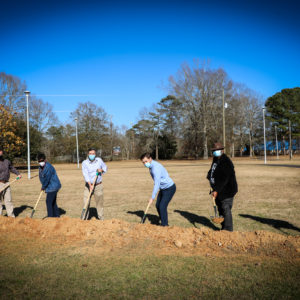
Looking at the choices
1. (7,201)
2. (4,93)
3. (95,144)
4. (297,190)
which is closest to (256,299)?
(7,201)

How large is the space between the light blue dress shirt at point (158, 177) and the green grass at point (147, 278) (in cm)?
159

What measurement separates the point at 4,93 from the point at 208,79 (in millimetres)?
31454

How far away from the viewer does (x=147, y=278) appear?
13.0 ft

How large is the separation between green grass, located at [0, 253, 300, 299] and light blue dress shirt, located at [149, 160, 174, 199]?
1.59 metres

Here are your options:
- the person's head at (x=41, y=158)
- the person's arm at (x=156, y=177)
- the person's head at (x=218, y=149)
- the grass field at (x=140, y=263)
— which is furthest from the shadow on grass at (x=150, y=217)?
the person's head at (x=41, y=158)

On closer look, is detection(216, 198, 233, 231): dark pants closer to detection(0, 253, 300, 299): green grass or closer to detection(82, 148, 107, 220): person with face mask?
detection(0, 253, 300, 299): green grass

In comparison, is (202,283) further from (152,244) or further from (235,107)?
(235,107)

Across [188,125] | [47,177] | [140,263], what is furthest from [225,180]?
[188,125]

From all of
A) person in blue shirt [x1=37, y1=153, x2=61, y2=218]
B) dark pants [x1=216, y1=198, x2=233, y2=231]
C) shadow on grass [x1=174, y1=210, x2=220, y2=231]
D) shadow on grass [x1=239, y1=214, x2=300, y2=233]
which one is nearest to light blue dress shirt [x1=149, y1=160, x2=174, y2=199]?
dark pants [x1=216, y1=198, x2=233, y2=231]

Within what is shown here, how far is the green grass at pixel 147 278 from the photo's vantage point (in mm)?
3543

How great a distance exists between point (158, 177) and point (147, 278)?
2.33m

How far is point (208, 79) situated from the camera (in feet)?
154

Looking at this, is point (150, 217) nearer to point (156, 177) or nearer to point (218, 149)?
point (156, 177)

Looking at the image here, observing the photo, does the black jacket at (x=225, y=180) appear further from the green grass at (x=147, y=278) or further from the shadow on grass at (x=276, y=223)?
the shadow on grass at (x=276, y=223)
